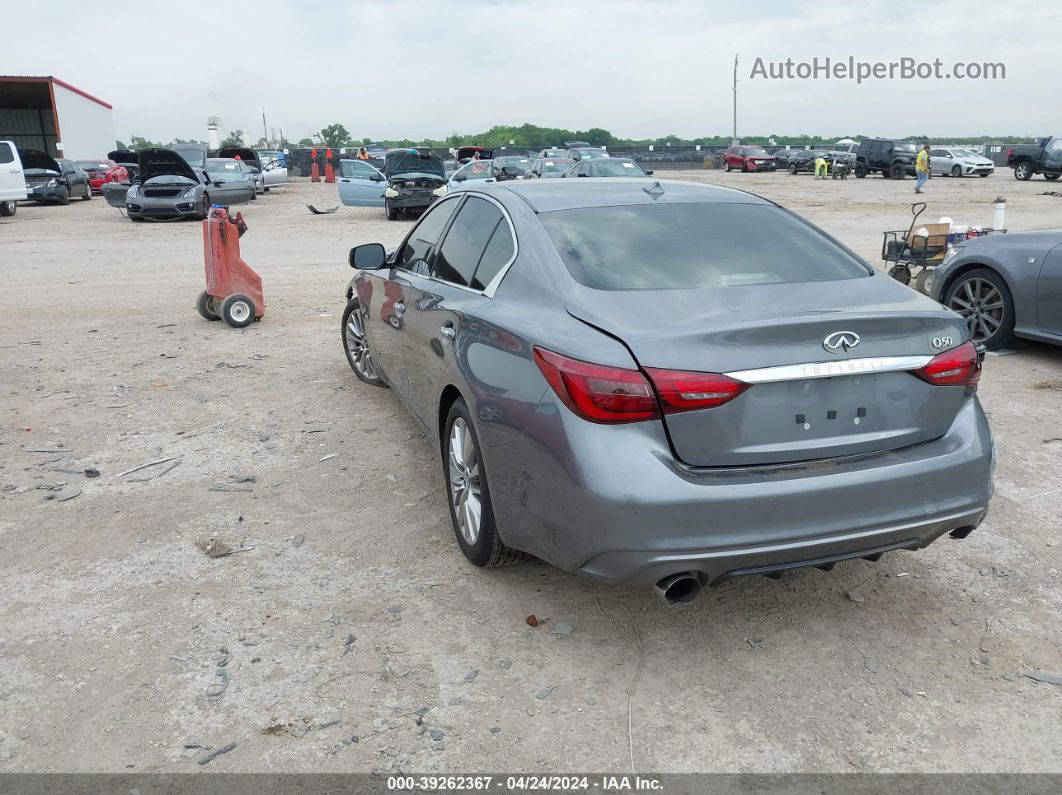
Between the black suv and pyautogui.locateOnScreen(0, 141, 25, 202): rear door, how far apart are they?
33.6m

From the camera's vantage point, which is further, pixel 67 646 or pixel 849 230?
pixel 849 230

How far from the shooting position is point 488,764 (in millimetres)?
2779

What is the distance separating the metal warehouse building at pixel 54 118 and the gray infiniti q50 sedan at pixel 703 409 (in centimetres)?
4667

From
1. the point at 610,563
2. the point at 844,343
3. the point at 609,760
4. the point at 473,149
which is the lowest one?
the point at 609,760

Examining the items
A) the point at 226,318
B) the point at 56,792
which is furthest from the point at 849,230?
the point at 56,792

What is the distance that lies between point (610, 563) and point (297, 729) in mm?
1151

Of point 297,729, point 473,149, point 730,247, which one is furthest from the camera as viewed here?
point 473,149

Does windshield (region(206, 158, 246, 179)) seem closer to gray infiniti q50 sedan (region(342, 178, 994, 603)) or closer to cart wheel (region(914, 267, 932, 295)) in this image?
cart wheel (region(914, 267, 932, 295))

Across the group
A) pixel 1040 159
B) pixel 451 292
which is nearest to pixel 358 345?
pixel 451 292

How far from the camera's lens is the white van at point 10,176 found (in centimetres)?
2372

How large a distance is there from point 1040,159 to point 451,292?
1498 inches

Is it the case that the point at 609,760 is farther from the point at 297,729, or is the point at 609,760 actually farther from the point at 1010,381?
the point at 1010,381

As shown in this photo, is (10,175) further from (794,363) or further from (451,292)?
(794,363)

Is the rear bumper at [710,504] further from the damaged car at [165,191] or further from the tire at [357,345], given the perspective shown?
the damaged car at [165,191]
